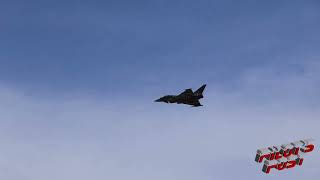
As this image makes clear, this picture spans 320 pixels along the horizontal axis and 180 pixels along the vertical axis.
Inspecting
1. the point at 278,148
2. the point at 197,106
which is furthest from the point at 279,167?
the point at 197,106

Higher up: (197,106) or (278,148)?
(197,106)

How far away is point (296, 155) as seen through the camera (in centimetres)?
12294

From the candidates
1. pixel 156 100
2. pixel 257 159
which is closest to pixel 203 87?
pixel 156 100

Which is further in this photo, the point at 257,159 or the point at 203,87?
the point at 257,159

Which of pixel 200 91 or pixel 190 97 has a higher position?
pixel 200 91

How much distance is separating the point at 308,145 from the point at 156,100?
127 feet

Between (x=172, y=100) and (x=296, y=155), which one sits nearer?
(x=172, y=100)

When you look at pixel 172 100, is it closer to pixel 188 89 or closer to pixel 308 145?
pixel 188 89

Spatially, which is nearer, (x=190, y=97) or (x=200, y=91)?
(x=200, y=91)

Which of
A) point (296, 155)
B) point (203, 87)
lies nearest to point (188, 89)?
point (203, 87)

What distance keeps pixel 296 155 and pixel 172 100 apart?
3326cm

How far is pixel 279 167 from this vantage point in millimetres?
121125

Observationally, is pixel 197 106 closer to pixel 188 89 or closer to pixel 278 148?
pixel 188 89

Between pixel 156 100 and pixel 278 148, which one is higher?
pixel 156 100
